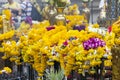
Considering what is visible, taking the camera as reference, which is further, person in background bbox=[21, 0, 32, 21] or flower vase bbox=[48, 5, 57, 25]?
person in background bbox=[21, 0, 32, 21]

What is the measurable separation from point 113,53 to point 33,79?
113 centimetres

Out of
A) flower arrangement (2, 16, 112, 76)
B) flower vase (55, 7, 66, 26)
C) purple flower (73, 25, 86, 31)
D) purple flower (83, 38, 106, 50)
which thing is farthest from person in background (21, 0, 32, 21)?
purple flower (83, 38, 106, 50)

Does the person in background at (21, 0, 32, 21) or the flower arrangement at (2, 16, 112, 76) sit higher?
the person in background at (21, 0, 32, 21)

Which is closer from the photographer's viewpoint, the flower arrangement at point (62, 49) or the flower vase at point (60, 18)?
the flower arrangement at point (62, 49)

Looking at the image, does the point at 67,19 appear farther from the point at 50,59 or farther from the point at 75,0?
the point at 75,0

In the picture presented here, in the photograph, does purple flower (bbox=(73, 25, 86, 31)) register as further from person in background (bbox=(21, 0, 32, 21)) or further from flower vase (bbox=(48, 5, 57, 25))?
person in background (bbox=(21, 0, 32, 21))

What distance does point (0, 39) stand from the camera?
13.0ft

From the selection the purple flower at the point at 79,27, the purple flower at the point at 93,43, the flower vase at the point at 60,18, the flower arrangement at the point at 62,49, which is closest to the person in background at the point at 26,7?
the flower vase at the point at 60,18

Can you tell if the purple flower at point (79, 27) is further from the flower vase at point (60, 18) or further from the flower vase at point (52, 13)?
the flower vase at point (52, 13)

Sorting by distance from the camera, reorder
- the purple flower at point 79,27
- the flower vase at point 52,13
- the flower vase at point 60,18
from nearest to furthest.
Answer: the purple flower at point 79,27, the flower vase at point 60,18, the flower vase at point 52,13

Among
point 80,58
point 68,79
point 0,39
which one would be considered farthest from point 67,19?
point 80,58

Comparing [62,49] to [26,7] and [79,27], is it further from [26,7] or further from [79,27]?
[26,7]

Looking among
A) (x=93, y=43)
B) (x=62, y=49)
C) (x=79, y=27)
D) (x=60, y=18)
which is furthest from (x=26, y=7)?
(x=93, y=43)

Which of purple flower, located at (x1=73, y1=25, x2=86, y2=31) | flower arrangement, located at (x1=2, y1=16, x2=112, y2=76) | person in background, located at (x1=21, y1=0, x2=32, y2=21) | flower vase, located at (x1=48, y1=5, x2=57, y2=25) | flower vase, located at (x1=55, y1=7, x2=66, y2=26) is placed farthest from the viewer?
person in background, located at (x1=21, y1=0, x2=32, y2=21)
